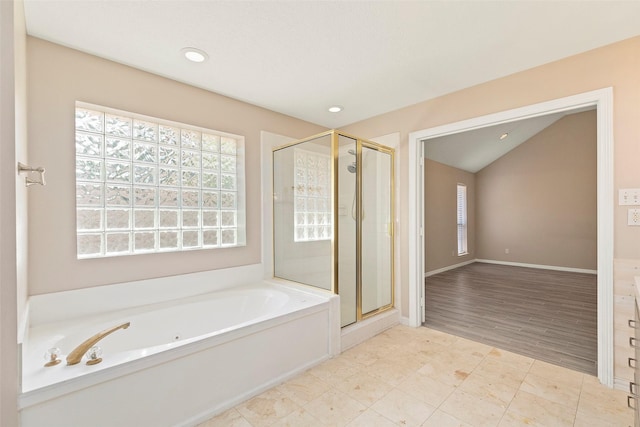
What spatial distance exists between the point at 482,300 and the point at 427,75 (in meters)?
3.24

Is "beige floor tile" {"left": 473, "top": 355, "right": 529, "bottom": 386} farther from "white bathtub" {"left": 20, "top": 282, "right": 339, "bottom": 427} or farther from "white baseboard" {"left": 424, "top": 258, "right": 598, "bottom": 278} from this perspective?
"white baseboard" {"left": 424, "top": 258, "right": 598, "bottom": 278}

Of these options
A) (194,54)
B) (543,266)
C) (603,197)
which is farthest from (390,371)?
(543,266)

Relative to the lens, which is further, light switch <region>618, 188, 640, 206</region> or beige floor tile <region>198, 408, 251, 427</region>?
light switch <region>618, 188, 640, 206</region>

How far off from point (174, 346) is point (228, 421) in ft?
1.85

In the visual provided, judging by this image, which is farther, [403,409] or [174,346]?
[403,409]

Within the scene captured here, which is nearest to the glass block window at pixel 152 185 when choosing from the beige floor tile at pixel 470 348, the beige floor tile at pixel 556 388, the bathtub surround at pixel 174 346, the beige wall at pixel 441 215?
the bathtub surround at pixel 174 346

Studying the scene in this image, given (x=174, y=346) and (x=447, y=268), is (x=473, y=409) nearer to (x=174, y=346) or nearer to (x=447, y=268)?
(x=174, y=346)

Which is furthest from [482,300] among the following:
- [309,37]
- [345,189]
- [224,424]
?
[309,37]

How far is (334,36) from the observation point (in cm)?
192

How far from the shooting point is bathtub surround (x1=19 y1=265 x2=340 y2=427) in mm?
1348

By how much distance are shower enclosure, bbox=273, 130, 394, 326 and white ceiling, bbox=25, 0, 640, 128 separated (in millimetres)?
690

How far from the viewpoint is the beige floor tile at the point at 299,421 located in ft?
5.45

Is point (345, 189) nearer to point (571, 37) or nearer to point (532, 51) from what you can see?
point (532, 51)

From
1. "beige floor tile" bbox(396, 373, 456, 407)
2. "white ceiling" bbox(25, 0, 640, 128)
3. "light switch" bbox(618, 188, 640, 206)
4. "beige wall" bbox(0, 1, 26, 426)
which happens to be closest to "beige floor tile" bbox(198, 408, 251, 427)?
"beige wall" bbox(0, 1, 26, 426)
